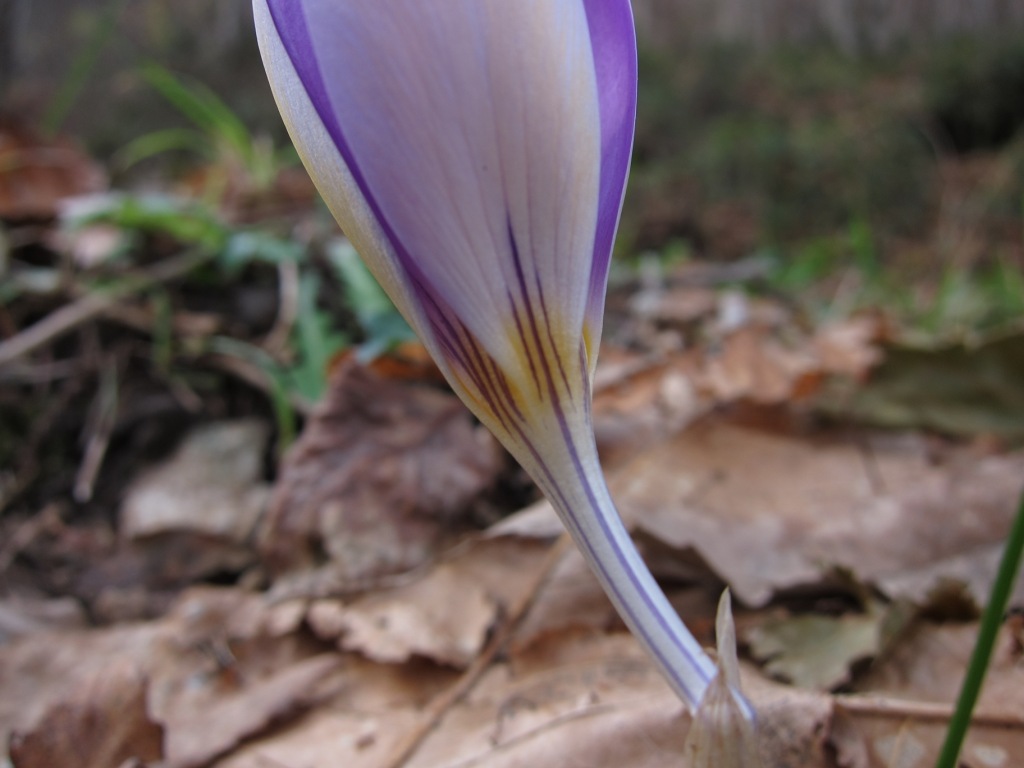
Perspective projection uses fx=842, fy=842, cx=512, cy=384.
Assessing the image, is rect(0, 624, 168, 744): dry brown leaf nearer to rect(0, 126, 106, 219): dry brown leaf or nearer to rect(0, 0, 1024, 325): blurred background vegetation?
rect(0, 126, 106, 219): dry brown leaf

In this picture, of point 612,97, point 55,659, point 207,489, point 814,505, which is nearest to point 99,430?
point 207,489

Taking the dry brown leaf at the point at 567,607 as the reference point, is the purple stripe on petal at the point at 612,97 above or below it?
above

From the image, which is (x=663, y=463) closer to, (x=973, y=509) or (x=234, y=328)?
(x=973, y=509)

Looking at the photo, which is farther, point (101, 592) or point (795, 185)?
point (795, 185)

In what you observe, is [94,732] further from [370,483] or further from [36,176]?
[36,176]

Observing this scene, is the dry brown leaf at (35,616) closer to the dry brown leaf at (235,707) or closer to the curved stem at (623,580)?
the dry brown leaf at (235,707)

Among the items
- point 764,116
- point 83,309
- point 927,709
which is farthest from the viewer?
point 764,116

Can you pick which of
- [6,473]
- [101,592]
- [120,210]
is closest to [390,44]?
[101,592]

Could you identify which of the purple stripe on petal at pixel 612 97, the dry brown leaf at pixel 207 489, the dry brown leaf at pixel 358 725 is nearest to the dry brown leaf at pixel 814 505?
the dry brown leaf at pixel 358 725
